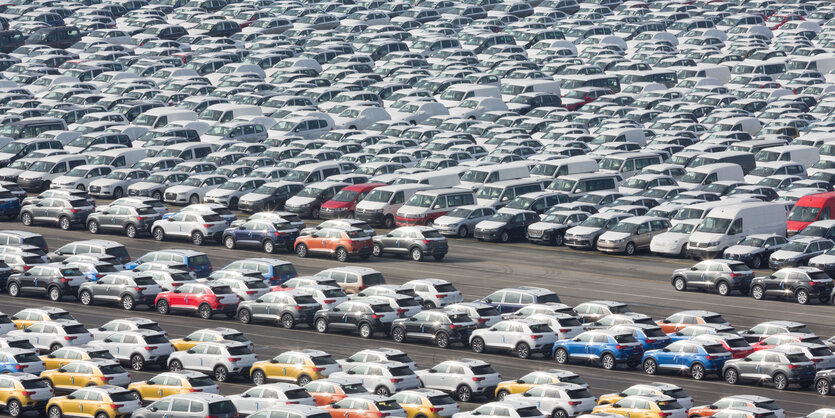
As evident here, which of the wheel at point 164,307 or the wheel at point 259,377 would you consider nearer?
the wheel at point 259,377

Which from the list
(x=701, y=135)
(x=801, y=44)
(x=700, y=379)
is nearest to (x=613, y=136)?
(x=701, y=135)

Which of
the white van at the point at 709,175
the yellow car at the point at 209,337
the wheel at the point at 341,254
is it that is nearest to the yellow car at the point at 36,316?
the yellow car at the point at 209,337

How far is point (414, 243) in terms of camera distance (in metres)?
63.5

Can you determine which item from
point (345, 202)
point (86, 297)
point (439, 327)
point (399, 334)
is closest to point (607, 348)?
point (439, 327)

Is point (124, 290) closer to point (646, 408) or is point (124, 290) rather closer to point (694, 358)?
point (694, 358)

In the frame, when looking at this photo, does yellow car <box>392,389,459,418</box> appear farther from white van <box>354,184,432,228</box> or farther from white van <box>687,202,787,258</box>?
white van <box>354,184,432,228</box>

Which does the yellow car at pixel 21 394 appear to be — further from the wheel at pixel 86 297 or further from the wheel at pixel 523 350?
the wheel at pixel 523 350

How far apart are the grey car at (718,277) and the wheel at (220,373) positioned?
2092 centimetres

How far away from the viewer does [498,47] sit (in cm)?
11119

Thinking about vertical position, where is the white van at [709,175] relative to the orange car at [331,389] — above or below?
below

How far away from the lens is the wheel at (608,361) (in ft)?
156

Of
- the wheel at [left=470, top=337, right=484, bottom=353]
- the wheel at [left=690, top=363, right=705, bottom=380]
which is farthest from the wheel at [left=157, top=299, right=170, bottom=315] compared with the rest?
the wheel at [left=690, top=363, right=705, bottom=380]

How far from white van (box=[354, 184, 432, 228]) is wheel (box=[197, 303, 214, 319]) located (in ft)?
56.2

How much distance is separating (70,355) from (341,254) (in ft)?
64.9
